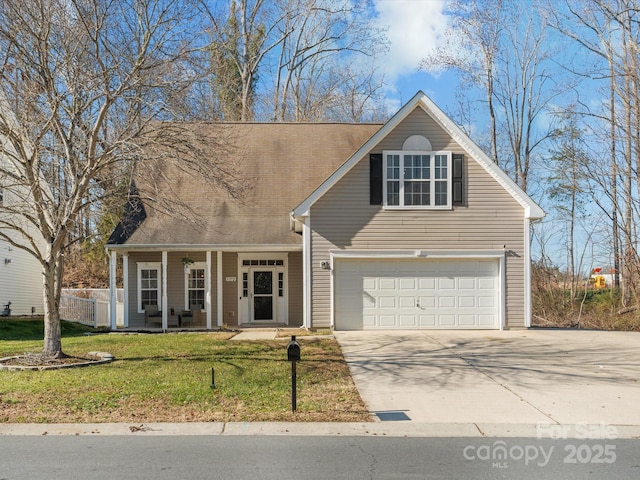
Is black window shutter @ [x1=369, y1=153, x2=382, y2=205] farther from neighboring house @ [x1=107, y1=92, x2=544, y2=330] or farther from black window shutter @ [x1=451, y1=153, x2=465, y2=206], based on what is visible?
black window shutter @ [x1=451, y1=153, x2=465, y2=206]

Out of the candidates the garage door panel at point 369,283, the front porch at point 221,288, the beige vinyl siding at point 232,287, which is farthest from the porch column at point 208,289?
the garage door panel at point 369,283

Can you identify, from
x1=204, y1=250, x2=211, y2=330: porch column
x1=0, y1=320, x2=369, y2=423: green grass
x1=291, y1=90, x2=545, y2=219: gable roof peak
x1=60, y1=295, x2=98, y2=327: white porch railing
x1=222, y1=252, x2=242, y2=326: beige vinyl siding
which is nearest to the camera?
x1=0, y1=320, x2=369, y2=423: green grass

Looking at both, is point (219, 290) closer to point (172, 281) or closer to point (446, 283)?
point (172, 281)

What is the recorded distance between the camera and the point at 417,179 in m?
19.0

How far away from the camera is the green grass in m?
8.77

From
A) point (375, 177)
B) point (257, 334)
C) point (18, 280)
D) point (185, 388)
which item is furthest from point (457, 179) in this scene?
point (18, 280)

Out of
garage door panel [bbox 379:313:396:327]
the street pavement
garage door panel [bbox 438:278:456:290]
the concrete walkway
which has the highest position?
garage door panel [bbox 438:278:456:290]

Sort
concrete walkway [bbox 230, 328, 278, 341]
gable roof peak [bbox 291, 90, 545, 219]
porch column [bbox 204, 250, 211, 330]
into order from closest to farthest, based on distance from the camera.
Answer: concrete walkway [bbox 230, 328, 278, 341] → gable roof peak [bbox 291, 90, 545, 219] → porch column [bbox 204, 250, 211, 330]

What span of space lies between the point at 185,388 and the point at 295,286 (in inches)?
455

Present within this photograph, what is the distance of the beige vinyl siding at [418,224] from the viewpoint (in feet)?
61.9

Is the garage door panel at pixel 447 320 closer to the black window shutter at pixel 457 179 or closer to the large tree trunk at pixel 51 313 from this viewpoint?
the black window shutter at pixel 457 179

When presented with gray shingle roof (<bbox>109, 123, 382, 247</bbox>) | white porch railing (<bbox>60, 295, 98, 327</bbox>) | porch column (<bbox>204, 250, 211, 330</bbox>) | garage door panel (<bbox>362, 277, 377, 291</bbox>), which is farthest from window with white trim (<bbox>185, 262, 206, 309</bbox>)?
garage door panel (<bbox>362, 277, 377, 291</bbox>)

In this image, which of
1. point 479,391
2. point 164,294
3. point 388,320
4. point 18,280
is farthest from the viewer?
point 18,280

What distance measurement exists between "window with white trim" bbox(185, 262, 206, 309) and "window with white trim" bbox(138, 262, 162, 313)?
995mm
